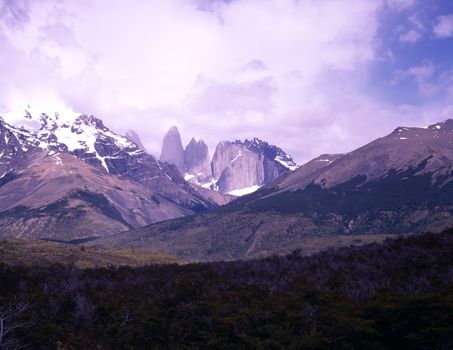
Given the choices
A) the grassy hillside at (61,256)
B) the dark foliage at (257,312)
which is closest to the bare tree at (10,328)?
the dark foliage at (257,312)

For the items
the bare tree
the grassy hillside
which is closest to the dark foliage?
the bare tree

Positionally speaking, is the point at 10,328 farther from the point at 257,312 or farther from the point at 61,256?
the point at 61,256

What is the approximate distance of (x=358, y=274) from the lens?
74.2 meters

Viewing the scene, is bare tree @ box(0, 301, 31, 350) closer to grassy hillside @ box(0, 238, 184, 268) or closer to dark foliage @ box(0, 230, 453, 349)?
dark foliage @ box(0, 230, 453, 349)

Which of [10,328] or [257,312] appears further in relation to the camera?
[257,312]

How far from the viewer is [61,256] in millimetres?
124562

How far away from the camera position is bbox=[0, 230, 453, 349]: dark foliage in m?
40.9

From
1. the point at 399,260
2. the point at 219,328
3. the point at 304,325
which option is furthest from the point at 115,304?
the point at 399,260

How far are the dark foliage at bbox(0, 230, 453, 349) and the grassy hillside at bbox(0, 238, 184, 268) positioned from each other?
3233 cm

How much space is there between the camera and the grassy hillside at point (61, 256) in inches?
4354

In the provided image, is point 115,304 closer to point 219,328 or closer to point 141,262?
point 219,328

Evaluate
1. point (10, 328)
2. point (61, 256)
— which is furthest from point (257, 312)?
point (61, 256)

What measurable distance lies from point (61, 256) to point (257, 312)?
86.8 m

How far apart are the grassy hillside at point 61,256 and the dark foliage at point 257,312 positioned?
3233cm
